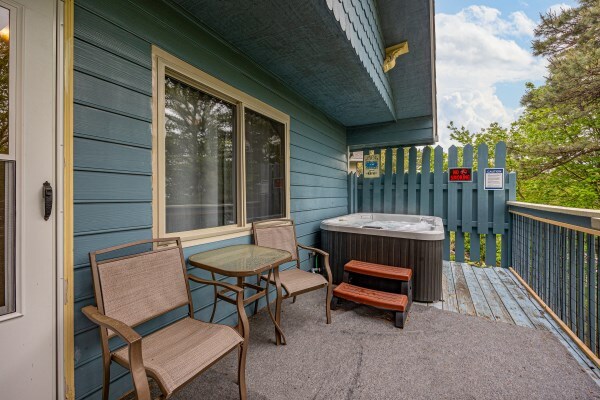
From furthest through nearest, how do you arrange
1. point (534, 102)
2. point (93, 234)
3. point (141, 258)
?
point (534, 102) → point (141, 258) → point (93, 234)

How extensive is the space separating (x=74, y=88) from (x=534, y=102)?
8088 mm

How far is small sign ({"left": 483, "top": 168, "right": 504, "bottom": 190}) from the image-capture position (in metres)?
3.78

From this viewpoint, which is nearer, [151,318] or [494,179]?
[151,318]

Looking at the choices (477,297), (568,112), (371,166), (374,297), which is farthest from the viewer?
(568,112)

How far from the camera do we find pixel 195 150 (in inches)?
77.0

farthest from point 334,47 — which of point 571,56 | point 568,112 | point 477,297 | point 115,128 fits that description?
point 568,112

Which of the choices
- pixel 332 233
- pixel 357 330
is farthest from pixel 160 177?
pixel 332 233

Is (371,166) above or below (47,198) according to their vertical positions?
above

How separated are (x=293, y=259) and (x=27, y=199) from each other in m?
1.84

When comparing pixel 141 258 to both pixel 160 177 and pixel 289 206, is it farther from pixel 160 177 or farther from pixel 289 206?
pixel 289 206

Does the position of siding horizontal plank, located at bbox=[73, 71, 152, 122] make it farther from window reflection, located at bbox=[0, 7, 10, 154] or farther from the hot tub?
the hot tub

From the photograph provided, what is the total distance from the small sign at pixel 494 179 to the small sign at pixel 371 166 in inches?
65.2

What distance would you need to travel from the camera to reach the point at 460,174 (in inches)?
159

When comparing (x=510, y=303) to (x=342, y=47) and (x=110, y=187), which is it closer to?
(x=342, y=47)
